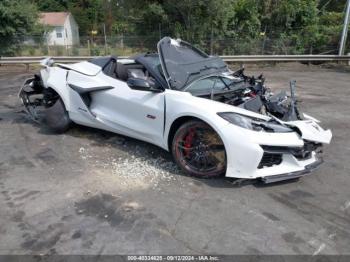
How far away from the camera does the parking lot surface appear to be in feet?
10.5

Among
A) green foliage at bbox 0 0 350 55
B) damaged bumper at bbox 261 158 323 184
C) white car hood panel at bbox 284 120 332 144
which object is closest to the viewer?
damaged bumper at bbox 261 158 323 184

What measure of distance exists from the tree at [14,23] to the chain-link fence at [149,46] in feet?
1.29

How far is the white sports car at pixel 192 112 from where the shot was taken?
3.99m

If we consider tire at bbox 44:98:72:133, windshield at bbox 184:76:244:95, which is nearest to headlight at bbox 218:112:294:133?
windshield at bbox 184:76:244:95

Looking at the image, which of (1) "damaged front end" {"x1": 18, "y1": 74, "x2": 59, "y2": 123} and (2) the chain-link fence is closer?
(1) "damaged front end" {"x1": 18, "y1": 74, "x2": 59, "y2": 123}

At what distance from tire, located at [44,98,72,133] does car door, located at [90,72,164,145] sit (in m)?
0.68

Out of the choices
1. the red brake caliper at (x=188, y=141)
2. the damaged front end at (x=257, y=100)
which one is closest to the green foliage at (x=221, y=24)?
the damaged front end at (x=257, y=100)

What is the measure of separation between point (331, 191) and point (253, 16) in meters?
18.4

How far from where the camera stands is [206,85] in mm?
4906

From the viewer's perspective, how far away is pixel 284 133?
13.2 ft

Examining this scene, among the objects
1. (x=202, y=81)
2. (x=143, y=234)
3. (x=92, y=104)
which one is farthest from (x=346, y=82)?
(x=143, y=234)

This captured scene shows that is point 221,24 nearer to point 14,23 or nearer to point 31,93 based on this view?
point 14,23

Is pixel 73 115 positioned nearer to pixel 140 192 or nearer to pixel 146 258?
pixel 140 192

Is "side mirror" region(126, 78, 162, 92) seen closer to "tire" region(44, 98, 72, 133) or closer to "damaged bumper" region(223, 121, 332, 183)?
"damaged bumper" region(223, 121, 332, 183)
